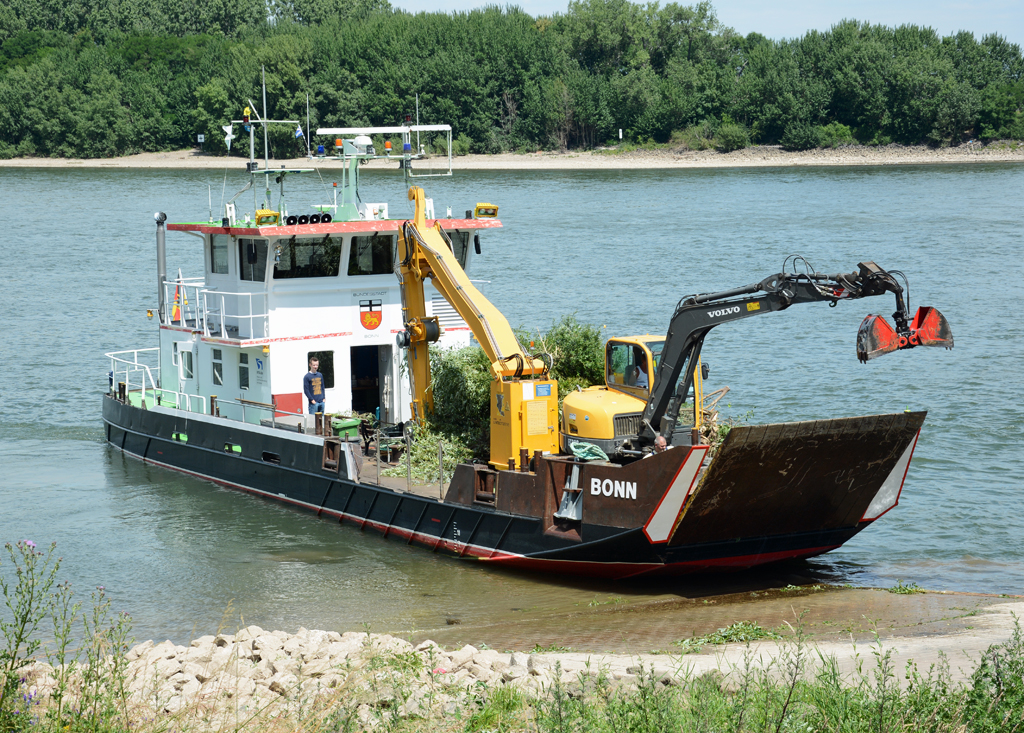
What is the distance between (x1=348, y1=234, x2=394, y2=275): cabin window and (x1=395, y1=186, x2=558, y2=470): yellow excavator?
1301mm

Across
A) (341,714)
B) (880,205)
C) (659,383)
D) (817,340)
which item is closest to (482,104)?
(880,205)

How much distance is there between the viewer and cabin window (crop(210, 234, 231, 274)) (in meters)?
17.2

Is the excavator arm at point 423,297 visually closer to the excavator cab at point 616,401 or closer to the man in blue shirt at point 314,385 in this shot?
the excavator cab at point 616,401

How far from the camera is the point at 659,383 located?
41.1 ft

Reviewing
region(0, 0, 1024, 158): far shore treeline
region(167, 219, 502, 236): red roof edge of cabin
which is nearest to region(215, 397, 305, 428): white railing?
region(167, 219, 502, 236): red roof edge of cabin

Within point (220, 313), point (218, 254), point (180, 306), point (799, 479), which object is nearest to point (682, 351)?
point (799, 479)

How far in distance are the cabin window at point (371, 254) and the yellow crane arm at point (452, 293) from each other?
4.79 feet

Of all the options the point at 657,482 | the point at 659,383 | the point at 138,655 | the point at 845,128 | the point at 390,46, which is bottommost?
the point at 138,655

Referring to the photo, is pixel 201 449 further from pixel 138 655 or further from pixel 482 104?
pixel 482 104

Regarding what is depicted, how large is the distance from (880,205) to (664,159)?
27.0 meters

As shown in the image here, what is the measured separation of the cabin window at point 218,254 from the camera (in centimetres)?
1723

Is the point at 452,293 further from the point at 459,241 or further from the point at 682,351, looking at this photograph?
the point at 682,351

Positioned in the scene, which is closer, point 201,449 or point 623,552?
point 623,552

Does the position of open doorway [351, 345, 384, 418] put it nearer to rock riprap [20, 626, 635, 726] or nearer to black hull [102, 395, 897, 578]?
black hull [102, 395, 897, 578]
